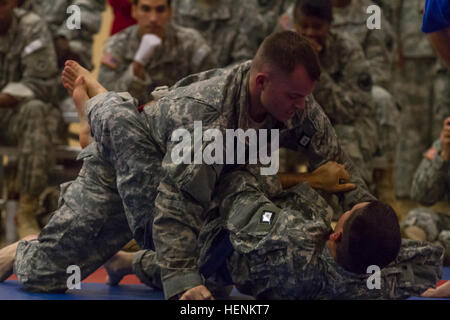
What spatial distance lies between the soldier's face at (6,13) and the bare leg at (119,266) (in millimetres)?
1953

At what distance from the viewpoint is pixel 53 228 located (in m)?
2.63

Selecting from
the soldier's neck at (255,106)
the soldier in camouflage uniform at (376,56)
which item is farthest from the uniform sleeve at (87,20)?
the soldier's neck at (255,106)

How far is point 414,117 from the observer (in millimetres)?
6383

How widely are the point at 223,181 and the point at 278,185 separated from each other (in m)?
0.25

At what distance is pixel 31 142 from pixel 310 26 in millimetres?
1581

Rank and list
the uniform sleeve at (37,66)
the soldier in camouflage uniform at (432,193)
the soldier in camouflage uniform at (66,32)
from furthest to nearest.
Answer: the soldier in camouflage uniform at (66,32)
the uniform sleeve at (37,66)
the soldier in camouflage uniform at (432,193)

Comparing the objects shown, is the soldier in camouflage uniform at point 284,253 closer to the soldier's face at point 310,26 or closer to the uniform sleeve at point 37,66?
the soldier's face at point 310,26

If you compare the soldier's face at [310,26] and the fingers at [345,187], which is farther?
the soldier's face at [310,26]

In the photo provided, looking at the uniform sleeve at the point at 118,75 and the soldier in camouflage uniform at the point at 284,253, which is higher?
the uniform sleeve at the point at 118,75

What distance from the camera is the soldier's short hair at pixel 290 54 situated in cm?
229

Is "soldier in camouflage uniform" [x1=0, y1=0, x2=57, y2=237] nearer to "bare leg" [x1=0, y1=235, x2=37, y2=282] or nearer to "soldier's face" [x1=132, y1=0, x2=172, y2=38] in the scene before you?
"soldier's face" [x1=132, y1=0, x2=172, y2=38]

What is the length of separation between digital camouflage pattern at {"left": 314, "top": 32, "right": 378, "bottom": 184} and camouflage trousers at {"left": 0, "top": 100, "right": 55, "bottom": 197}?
146 centimetres

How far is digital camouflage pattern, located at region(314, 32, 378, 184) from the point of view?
410 centimetres
